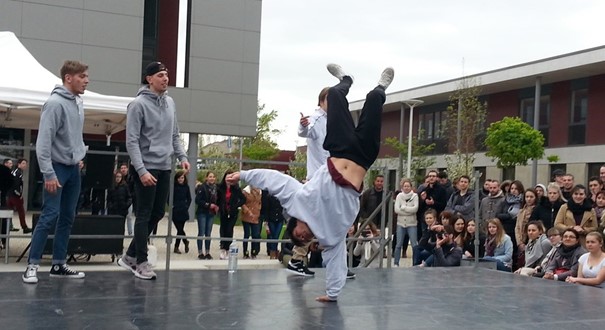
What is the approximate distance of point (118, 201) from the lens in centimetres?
1037

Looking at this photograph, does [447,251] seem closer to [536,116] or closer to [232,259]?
[232,259]


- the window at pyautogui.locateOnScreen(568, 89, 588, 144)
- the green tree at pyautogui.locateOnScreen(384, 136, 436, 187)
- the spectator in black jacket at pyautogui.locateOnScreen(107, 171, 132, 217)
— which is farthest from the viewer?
the green tree at pyautogui.locateOnScreen(384, 136, 436, 187)

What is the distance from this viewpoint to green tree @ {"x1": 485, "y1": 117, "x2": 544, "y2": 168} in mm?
19447

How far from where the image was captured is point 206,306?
4129 mm

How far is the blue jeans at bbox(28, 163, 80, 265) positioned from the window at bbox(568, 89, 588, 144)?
21734mm

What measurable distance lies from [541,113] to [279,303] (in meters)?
23.2

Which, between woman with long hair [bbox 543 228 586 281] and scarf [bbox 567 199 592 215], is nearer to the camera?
woman with long hair [bbox 543 228 586 281]

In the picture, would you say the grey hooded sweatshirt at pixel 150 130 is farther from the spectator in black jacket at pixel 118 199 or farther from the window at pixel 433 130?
the window at pixel 433 130

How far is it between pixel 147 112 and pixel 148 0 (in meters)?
15.7

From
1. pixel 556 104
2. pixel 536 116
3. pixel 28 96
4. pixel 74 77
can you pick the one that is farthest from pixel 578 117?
pixel 74 77

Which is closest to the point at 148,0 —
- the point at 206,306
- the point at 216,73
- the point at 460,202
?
the point at 216,73

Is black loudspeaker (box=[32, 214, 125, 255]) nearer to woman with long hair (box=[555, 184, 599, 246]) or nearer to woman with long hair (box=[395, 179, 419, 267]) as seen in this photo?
woman with long hair (box=[395, 179, 419, 267])

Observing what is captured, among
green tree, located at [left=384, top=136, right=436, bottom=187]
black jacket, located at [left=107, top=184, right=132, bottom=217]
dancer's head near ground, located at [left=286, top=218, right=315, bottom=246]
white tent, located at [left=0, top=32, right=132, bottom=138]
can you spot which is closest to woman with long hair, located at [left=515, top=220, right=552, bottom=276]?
dancer's head near ground, located at [left=286, top=218, right=315, bottom=246]

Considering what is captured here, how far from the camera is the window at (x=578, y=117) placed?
23.5 metres
